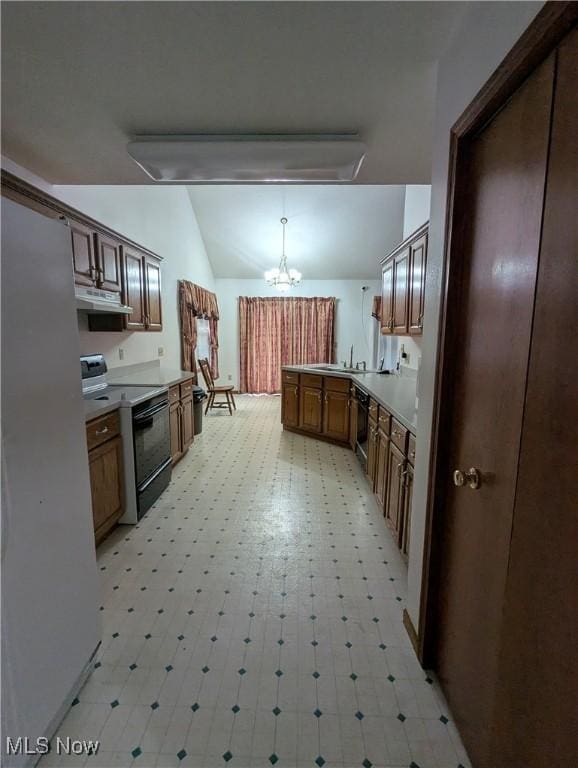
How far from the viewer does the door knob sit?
1.08 metres

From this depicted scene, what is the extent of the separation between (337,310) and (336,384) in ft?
12.4

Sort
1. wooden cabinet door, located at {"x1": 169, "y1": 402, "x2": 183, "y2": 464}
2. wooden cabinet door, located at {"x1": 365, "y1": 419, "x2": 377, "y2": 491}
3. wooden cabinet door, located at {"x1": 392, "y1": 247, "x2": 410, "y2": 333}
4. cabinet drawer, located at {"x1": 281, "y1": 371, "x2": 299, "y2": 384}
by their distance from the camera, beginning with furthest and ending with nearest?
cabinet drawer, located at {"x1": 281, "y1": 371, "x2": 299, "y2": 384}, wooden cabinet door, located at {"x1": 169, "y1": 402, "x2": 183, "y2": 464}, wooden cabinet door, located at {"x1": 392, "y1": 247, "x2": 410, "y2": 333}, wooden cabinet door, located at {"x1": 365, "y1": 419, "x2": 377, "y2": 491}

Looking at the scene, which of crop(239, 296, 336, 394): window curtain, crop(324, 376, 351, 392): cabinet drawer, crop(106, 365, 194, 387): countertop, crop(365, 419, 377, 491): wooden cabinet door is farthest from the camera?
crop(239, 296, 336, 394): window curtain

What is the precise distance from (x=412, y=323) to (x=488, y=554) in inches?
84.3

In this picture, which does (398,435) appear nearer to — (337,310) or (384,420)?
(384,420)

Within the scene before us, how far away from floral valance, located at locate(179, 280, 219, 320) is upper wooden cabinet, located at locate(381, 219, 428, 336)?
308cm

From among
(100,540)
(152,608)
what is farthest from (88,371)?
(152,608)

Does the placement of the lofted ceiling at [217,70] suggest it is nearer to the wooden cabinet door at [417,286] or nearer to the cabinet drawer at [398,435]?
the wooden cabinet door at [417,286]

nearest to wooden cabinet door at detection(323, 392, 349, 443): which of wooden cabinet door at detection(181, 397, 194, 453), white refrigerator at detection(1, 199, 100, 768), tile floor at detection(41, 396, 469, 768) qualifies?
tile floor at detection(41, 396, 469, 768)

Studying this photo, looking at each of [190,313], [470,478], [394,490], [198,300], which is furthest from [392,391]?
[198,300]

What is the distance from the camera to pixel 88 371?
2801 mm

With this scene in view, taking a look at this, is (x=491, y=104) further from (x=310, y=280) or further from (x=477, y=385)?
(x=310, y=280)

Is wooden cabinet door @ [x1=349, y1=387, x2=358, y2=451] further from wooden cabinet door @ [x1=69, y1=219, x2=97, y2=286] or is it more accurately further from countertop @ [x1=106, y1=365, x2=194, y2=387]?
wooden cabinet door @ [x1=69, y1=219, x2=97, y2=286]

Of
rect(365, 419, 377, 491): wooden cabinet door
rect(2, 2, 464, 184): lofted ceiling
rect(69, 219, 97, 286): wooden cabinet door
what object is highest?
rect(2, 2, 464, 184): lofted ceiling
